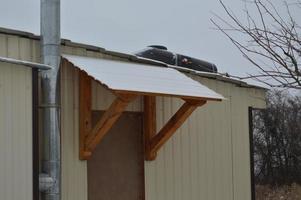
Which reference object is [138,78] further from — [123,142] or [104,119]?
[123,142]

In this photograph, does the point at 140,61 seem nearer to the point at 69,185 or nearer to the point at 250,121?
the point at 69,185

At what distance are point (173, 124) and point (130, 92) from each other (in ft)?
4.49

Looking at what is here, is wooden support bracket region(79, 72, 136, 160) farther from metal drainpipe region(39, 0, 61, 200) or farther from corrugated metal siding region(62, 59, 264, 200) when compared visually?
metal drainpipe region(39, 0, 61, 200)

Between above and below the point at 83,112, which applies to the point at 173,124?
below

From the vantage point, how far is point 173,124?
715 cm

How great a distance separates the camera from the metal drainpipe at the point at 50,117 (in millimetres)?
5820

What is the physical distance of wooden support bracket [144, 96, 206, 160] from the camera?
7117 mm

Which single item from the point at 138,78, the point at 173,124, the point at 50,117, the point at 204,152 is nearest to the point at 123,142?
the point at 173,124

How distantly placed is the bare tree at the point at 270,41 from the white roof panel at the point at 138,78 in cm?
168

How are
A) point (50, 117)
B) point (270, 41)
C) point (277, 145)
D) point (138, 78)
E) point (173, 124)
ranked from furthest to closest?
1. point (277, 145)
2. point (173, 124)
3. point (138, 78)
4. point (50, 117)
5. point (270, 41)

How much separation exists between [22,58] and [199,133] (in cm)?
325

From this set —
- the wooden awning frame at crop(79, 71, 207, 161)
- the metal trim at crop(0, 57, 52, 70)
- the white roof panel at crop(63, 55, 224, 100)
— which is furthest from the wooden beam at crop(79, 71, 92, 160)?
the metal trim at crop(0, 57, 52, 70)

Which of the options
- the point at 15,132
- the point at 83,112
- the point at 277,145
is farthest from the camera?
the point at 277,145

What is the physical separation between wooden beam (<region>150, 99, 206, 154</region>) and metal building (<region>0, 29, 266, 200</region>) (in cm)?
19
